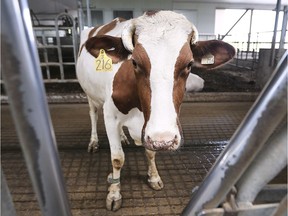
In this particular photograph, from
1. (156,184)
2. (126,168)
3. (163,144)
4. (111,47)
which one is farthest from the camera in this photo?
(126,168)

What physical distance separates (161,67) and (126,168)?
1298mm

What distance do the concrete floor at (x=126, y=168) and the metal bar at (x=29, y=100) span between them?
130 centimetres

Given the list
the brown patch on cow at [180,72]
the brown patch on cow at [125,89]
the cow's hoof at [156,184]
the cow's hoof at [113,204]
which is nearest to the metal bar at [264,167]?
the brown patch on cow at [180,72]

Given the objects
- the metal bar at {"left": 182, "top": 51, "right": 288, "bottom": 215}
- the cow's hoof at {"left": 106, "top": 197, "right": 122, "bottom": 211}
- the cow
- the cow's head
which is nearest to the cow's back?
the cow

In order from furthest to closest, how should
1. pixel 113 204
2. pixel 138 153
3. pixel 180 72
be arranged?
pixel 138 153
pixel 113 204
pixel 180 72

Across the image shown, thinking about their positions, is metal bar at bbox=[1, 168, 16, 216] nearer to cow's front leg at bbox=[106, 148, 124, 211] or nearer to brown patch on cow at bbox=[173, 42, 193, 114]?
brown patch on cow at bbox=[173, 42, 193, 114]

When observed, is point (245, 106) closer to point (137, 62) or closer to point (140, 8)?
point (137, 62)

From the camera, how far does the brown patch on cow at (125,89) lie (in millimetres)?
1578

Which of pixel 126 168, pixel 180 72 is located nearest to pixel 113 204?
pixel 126 168

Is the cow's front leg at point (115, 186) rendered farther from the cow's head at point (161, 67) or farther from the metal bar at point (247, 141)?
the metal bar at point (247, 141)

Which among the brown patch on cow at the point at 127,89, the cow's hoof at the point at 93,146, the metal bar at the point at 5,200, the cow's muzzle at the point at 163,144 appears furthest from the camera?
the cow's hoof at the point at 93,146

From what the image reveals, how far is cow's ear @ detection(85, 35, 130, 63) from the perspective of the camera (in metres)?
1.55

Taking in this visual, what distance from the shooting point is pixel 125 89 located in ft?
5.26

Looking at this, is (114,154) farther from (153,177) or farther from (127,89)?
(127,89)
